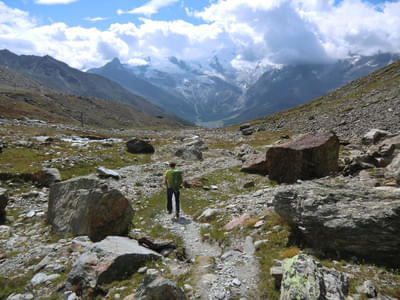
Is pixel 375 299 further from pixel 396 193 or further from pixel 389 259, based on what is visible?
pixel 396 193

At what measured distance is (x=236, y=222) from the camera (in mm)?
15547

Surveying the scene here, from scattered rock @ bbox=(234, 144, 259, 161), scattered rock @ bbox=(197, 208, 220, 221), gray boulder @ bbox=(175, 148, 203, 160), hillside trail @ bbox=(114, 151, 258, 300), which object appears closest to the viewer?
hillside trail @ bbox=(114, 151, 258, 300)

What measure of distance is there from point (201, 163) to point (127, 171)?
1279cm

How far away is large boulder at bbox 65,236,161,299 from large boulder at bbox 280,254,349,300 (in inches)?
253

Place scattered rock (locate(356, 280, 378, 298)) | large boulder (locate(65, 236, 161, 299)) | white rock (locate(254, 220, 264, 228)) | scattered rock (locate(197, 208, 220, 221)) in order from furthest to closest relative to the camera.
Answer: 1. scattered rock (locate(197, 208, 220, 221))
2. white rock (locate(254, 220, 264, 228))
3. large boulder (locate(65, 236, 161, 299))
4. scattered rock (locate(356, 280, 378, 298))

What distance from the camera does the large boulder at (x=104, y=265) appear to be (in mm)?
10156

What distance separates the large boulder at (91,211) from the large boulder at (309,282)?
1083cm

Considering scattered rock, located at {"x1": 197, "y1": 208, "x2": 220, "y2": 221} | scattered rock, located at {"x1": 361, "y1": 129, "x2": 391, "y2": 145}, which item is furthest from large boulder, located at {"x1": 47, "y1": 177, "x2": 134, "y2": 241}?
scattered rock, located at {"x1": 361, "y1": 129, "x2": 391, "y2": 145}

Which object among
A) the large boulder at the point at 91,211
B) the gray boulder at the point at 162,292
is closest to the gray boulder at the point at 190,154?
the large boulder at the point at 91,211

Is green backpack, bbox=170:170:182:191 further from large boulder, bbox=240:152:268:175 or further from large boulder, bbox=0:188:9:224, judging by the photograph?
large boulder, bbox=240:152:268:175

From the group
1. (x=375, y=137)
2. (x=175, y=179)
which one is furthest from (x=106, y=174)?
(x=375, y=137)

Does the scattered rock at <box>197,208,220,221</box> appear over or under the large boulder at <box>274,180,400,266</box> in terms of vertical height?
under

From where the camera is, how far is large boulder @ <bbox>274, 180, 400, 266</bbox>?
9.49 m

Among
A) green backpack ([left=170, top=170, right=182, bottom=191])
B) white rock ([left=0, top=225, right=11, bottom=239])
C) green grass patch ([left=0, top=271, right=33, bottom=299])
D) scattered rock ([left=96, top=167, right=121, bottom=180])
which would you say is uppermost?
green backpack ([left=170, top=170, right=182, bottom=191])
